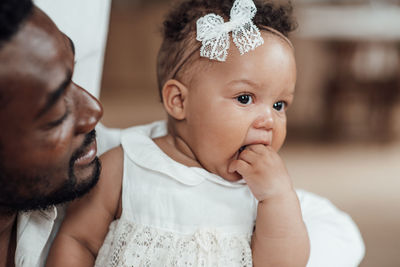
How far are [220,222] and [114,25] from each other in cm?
451

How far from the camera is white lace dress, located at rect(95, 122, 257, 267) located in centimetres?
80

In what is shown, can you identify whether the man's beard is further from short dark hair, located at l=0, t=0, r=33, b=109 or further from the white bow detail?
the white bow detail

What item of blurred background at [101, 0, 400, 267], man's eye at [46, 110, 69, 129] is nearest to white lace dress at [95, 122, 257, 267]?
man's eye at [46, 110, 69, 129]

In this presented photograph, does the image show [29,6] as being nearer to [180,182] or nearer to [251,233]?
[180,182]

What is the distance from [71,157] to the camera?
65 centimetres

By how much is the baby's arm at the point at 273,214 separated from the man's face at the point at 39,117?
301 mm

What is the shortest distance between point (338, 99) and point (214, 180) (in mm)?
2988

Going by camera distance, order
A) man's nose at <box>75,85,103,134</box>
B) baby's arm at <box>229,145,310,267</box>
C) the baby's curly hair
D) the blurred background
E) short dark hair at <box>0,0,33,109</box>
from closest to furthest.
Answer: short dark hair at <box>0,0,33,109</box> < man's nose at <box>75,85,103,134</box> < baby's arm at <box>229,145,310,267</box> < the baby's curly hair < the blurred background

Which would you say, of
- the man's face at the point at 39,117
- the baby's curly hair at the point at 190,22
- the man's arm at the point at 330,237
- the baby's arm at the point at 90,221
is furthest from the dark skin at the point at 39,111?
the man's arm at the point at 330,237

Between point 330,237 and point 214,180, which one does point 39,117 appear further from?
point 330,237

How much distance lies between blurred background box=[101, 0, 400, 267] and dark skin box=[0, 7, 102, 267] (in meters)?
1.42

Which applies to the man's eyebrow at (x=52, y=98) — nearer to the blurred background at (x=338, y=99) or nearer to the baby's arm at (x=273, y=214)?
the baby's arm at (x=273, y=214)

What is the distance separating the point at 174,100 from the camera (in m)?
0.91

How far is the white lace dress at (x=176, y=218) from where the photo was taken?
795 millimetres
